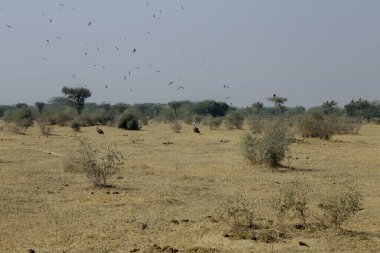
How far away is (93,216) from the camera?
10.6 m

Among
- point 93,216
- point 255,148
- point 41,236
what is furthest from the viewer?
point 255,148

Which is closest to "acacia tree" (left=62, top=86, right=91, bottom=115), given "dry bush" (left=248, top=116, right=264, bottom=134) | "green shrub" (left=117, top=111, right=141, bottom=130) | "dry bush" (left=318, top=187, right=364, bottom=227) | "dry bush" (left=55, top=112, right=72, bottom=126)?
"dry bush" (left=55, top=112, right=72, bottom=126)

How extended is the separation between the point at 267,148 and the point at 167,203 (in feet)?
25.5

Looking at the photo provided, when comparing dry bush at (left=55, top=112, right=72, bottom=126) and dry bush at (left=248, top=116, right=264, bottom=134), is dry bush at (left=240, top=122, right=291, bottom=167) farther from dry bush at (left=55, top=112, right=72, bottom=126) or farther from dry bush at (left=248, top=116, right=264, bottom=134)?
dry bush at (left=55, top=112, right=72, bottom=126)

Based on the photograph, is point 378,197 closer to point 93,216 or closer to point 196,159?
point 93,216

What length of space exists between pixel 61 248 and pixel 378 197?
7875mm

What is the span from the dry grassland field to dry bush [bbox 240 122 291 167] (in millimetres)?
606

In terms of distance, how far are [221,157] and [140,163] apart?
4.02 meters

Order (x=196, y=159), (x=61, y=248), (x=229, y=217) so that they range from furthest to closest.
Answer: (x=196, y=159) < (x=229, y=217) < (x=61, y=248)

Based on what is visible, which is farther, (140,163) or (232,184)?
(140,163)

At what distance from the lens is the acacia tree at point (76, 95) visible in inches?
2808

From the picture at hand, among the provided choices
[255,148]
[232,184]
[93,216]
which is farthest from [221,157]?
[93,216]

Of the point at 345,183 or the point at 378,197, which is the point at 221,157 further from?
the point at 378,197

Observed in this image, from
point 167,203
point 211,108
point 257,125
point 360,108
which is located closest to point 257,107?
point 211,108
